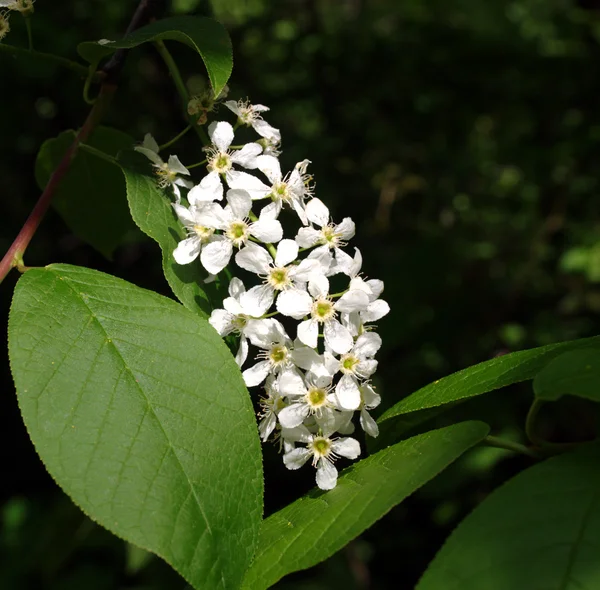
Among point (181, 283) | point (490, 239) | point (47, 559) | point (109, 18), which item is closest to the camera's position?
point (181, 283)

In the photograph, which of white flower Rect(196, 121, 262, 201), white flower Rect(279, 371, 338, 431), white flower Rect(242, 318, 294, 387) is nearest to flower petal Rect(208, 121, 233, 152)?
white flower Rect(196, 121, 262, 201)

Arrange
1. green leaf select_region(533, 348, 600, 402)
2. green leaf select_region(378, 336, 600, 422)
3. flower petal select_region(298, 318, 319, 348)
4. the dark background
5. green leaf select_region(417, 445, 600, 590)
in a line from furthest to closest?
1. the dark background
2. flower petal select_region(298, 318, 319, 348)
3. green leaf select_region(378, 336, 600, 422)
4. green leaf select_region(533, 348, 600, 402)
5. green leaf select_region(417, 445, 600, 590)

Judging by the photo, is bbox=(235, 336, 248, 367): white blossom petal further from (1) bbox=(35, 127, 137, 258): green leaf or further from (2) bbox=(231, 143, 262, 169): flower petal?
(1) bbox=(35, 127, 137, 258): green leaf

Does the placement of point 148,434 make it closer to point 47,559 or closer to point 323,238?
point 323,238

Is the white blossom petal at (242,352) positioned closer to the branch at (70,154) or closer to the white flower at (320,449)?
the white flower at (320,449)

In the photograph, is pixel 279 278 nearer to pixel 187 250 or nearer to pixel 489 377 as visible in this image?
pixel 187 250

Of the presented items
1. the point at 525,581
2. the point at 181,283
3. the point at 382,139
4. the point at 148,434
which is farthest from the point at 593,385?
the point at 382,139
